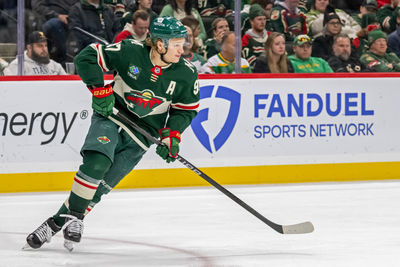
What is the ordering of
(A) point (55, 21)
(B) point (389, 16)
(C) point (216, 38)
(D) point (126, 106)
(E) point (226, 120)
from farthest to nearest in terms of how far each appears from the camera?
(B) point (389, 16), (E) point (226, 120), (C) point (216, 38), (A) point (55, 21), (D) point (126, 106)

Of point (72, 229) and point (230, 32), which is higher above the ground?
point (72, 229)

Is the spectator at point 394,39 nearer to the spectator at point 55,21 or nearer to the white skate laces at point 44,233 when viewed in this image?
the spectator at point 55,21

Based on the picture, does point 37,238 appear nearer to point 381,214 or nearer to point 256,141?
point 381,214

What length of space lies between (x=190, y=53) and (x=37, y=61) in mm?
1155

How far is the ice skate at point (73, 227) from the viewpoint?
3746mm

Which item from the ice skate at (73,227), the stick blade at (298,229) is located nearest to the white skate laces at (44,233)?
the ice skate at (73,227)

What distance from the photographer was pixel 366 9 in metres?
7.04

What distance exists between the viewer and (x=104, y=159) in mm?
3783

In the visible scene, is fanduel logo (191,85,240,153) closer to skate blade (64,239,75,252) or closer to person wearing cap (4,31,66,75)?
person wearing cap (4,31,66,75)

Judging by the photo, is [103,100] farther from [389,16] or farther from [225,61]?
[389,16]

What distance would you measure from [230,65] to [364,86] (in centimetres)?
118

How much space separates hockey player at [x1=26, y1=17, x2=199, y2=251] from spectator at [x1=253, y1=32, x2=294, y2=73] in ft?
8.33

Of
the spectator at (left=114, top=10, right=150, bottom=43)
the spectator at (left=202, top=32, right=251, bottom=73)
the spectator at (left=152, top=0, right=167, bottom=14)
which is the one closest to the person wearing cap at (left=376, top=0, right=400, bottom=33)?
the spectator at (left=202, top=32, right=251, bottom=73)

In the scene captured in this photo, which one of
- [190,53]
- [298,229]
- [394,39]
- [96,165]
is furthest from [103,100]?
[394,39]
